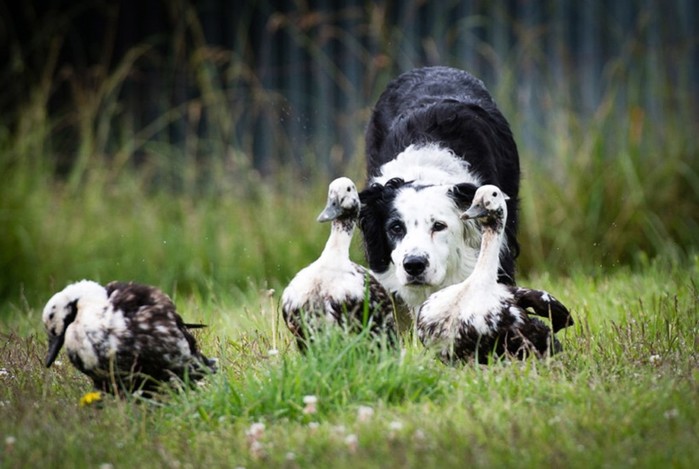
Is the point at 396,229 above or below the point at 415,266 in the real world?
above

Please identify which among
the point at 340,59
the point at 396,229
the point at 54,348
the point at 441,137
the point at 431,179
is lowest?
the point at 54,348

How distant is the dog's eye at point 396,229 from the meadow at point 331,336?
59cm

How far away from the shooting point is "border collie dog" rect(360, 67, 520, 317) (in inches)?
200

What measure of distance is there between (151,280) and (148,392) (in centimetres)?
393

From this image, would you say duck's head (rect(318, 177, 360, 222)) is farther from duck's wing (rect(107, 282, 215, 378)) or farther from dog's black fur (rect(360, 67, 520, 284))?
duck's wing (rect(107, 282, 215, 378))

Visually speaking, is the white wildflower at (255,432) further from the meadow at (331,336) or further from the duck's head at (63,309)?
the duck's head at (63,309)

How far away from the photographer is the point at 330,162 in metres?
9.41

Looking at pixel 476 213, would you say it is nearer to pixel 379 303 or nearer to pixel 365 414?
pixel 379 303

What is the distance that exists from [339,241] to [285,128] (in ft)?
18.7

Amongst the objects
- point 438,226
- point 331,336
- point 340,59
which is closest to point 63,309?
point 331,336

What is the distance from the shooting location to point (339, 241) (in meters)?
4.62

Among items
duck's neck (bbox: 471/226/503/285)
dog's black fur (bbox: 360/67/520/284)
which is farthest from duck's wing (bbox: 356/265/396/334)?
dog's black fur (bbox: 360/67/520/284)

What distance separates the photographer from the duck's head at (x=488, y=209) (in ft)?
15.3

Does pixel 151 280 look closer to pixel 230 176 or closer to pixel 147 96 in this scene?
pixel 230 176
